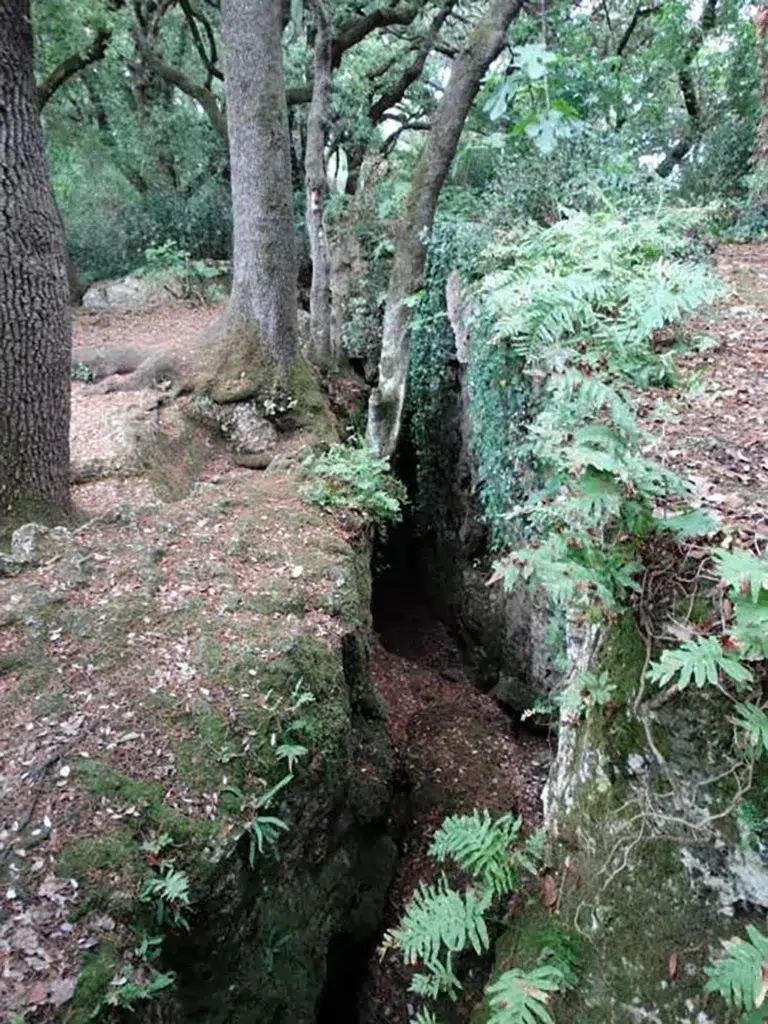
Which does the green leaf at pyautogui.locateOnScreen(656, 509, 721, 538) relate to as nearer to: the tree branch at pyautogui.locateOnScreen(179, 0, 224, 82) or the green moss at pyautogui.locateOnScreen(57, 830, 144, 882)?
the green moss at pyautogui.locateOnScreen(57, 830, 144, 882)

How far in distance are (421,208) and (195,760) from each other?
5935 millimetres

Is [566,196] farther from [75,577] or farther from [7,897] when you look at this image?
[7,897]

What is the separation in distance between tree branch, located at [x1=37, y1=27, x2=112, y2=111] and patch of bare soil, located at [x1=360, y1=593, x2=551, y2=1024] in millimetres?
9664

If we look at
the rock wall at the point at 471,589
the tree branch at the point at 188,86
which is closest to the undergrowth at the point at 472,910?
the rock wall at the point at 471,589

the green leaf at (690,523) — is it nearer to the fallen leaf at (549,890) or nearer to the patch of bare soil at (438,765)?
the fallen leaf at (549,890)

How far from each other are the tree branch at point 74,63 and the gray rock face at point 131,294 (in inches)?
107

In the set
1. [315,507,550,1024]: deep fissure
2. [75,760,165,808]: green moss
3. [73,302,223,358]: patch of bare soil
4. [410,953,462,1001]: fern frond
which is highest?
[73,302,223,358]: patch of bare soil

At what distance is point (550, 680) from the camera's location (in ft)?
18.5

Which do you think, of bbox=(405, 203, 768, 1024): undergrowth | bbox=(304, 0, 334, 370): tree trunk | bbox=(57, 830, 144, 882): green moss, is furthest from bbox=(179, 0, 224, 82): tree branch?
bbox=(57, 830, 144, 882): green moss

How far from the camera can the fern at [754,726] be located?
1931 millimetres

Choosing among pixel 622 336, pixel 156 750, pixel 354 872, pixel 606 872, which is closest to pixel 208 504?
pixel 156 750

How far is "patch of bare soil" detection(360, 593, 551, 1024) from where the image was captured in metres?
4.24

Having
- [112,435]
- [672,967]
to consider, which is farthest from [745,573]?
[112,435]

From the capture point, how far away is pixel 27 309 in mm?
4113
